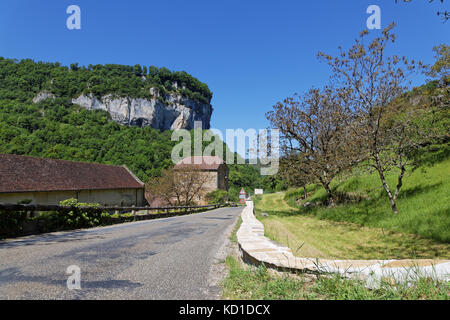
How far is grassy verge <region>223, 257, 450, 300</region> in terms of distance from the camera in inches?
104

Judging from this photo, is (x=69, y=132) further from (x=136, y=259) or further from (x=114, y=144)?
(x=136, y=259)

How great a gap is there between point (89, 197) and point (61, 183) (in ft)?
13.3

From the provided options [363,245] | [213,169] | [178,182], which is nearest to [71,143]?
[213,169]

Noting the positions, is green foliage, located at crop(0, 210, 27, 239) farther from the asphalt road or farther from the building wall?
the building wall

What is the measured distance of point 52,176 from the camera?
2830cm

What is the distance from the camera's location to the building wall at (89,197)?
22775 mm

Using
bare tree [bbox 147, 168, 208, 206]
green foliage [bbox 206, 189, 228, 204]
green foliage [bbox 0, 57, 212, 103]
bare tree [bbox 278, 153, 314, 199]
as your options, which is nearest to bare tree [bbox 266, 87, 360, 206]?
bare tree [bbox 278, 153, 314, 199]

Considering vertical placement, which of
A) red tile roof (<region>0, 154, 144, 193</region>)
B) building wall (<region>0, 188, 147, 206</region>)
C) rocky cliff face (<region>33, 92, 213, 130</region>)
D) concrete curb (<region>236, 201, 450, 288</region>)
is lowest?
building wall (<region>0, 188, 147, 206</region>)

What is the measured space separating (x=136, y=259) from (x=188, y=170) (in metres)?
32.1

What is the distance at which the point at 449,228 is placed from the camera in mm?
8039

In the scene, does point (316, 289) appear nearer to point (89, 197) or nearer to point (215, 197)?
point (89, 197)

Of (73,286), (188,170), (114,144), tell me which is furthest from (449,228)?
(114,144)

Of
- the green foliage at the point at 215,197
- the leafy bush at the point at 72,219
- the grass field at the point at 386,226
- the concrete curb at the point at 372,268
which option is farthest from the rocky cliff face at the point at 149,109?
the concrete curb at the point at 372,268

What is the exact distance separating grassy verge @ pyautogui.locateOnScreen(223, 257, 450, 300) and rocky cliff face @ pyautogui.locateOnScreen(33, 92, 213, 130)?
377ft
